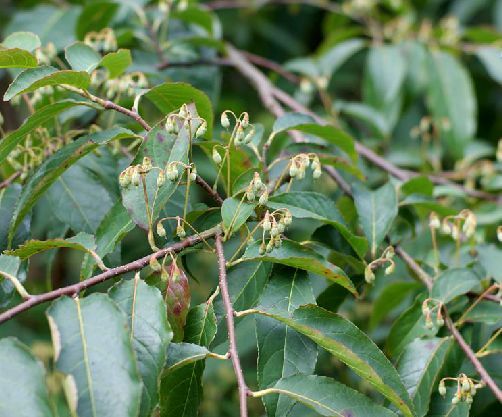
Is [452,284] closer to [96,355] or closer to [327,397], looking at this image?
[327,397]

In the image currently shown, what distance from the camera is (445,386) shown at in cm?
104

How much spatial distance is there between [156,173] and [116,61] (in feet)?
0.69

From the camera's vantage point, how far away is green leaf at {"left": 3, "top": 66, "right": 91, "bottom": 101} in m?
0.90

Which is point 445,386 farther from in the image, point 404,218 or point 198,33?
point 198,33

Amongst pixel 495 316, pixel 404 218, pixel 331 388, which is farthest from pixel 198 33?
pixel 331 388

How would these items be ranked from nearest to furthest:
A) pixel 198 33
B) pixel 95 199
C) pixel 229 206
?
1. pixel 229 206
2. pixel 95 199
3. pixel 198 33

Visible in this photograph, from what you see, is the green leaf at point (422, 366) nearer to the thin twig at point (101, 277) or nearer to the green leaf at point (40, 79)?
the thin twig at point (101, 277)

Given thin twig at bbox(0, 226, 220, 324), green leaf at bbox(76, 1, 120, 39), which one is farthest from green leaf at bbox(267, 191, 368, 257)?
green leaf at bbox(76, 1, 120, 39)

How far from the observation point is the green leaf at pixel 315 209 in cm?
100

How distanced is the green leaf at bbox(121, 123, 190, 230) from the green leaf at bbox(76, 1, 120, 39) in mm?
788

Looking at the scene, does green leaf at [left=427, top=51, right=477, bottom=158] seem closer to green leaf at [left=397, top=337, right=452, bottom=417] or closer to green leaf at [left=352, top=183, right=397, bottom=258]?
green leaf at [left=352, top=183, right=397, bottom=258]

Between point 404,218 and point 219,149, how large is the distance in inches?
17.1

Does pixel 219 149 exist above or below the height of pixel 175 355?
above

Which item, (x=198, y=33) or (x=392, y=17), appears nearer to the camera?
(x=198, y=33)
